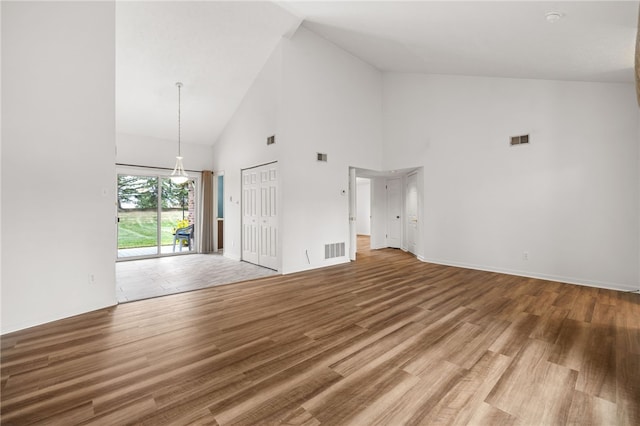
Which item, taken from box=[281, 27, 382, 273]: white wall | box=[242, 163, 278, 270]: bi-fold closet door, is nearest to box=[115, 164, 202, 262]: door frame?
box=[242, 163, 278, 270]: bi-fold closet door

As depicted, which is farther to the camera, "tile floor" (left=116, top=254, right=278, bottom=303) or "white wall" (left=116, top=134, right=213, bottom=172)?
"white wall" (left=116, top=134, right=213, bottom=172)

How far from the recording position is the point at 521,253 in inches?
206

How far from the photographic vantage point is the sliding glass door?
7.05 m

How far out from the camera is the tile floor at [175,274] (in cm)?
434

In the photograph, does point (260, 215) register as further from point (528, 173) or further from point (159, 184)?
point (528, 173)

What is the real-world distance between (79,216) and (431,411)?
13.7 feet

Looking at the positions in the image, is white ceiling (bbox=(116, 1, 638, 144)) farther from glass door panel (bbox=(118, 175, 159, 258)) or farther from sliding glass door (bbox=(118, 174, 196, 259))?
sliding glass door (bbox=(118, 174, 196, 259))

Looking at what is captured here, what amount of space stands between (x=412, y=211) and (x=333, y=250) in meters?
2.92

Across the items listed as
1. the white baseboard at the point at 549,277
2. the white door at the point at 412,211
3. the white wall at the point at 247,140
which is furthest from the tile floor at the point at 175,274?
the white door at the point at 412,211

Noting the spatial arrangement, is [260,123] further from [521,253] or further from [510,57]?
[521,253]

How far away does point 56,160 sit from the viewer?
322 cm

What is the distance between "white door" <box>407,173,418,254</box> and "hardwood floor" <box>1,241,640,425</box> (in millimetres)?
3803

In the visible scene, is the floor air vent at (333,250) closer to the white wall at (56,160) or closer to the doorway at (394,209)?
the doorway at (394,209)

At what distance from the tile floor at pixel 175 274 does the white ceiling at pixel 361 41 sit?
3.45m
